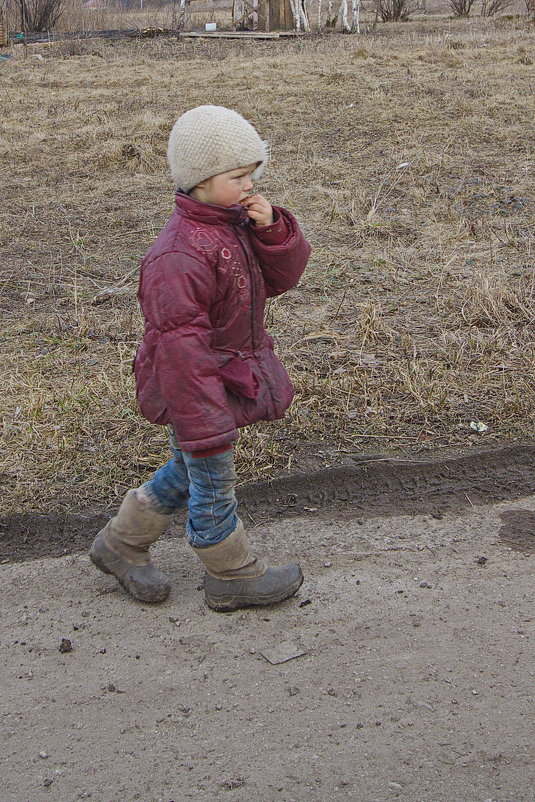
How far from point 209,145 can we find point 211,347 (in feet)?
1.94

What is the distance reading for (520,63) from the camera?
13.5 meters

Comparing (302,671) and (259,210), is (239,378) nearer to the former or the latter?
(259,210)

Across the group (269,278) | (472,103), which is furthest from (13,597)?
(472,103)

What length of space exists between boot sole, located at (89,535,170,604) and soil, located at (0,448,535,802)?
40 mm

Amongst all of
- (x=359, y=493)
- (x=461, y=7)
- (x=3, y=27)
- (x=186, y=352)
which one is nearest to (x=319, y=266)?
(x=359, y=493)

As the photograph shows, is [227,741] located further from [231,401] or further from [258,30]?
[258,30]

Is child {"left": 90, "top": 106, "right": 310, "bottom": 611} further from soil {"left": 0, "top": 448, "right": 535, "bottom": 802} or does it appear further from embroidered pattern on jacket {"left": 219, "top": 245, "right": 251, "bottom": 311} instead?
soil {"left": 0, "top": 448, "right": 535, "bottom": 802}

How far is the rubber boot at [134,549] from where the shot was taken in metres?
2.99

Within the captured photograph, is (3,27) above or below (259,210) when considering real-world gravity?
below

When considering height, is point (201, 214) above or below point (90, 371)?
above

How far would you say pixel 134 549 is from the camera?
304 centimetres

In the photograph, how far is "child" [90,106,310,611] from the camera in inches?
100

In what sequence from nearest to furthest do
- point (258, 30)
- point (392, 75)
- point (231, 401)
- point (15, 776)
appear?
point (15, 776), point (231, 401), point (392, 75), point (258, 30)

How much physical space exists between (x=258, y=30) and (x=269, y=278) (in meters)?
20.4
